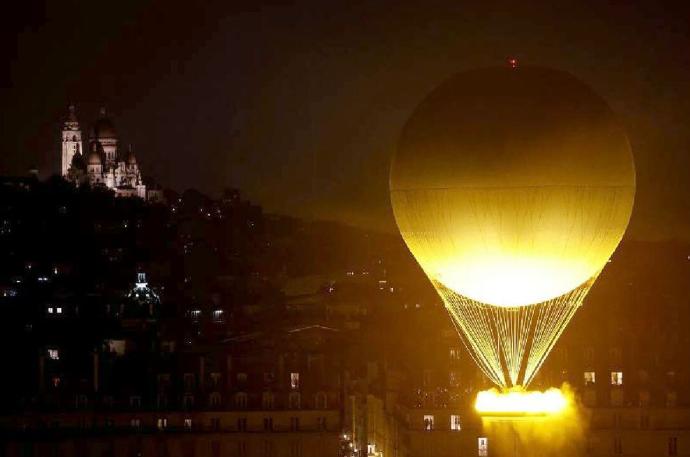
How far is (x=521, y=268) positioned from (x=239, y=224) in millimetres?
43962

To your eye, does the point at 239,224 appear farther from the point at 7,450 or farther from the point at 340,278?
the point at 7,450

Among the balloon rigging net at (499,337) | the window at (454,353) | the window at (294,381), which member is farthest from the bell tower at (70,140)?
the balloon rigging net at (499,337)

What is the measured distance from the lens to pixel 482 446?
91.8 feet

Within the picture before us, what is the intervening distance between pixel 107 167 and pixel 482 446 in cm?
5101

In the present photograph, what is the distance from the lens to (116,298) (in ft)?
156

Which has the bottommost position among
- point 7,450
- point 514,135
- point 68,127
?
point 7,450

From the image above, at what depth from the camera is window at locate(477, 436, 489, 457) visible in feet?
91.7

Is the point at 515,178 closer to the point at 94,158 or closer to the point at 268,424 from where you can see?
the point at 268,424

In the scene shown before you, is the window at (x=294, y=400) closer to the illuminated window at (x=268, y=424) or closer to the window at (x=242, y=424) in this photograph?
the illuminated window at (x=268, y=424)

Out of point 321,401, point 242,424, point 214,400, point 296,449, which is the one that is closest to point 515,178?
point 296,449

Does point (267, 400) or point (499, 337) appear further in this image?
point (267, 400)

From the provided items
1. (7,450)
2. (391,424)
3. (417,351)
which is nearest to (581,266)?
(391,424)

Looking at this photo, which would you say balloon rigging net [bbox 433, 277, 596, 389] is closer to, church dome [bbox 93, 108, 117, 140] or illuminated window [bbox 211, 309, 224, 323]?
illuminated window [bbox 211, 309, 224, 323]

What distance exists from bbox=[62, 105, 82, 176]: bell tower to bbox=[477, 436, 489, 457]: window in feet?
A: 181
